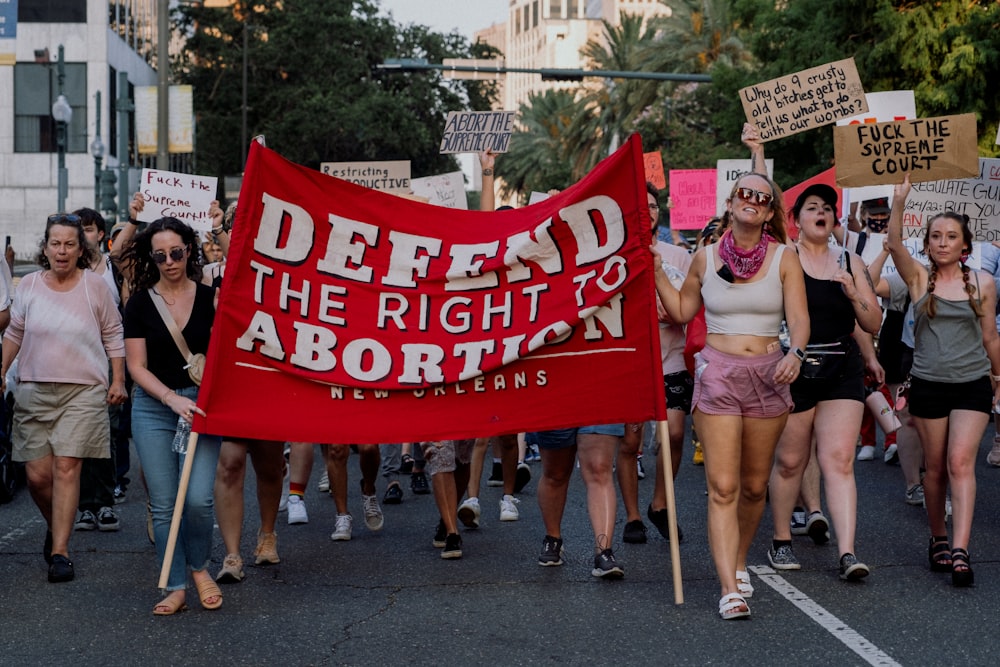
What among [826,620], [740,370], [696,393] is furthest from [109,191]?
[826,620]

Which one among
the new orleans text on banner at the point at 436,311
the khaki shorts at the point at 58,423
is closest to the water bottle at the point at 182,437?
the new orleans text on banner at the point at 436,311

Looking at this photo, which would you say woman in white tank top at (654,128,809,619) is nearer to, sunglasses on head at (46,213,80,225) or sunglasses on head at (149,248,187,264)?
sunglasses on head at (149,248,187,264)

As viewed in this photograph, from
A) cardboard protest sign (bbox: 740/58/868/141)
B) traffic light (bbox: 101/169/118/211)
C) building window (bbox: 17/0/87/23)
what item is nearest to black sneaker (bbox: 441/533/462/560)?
cardboard protest sign (bbox: 740/58/868/141)

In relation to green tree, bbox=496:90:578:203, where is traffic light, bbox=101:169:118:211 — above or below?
below

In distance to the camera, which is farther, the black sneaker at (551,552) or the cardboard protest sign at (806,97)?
the cardboard protest sign at (806,97)

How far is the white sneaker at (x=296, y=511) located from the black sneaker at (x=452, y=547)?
155 cm

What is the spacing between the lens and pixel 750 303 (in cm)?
673

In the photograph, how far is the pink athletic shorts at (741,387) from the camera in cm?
668

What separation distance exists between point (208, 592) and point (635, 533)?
269cm

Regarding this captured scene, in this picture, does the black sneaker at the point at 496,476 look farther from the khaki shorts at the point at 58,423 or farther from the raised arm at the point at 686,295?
the raised arm at the point at 686,295

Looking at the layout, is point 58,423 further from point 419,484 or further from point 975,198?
point 975,198

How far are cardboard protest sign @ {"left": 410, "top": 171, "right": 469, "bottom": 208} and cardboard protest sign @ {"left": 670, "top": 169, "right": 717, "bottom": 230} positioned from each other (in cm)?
365

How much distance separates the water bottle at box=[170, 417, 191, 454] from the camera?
6.90 meters

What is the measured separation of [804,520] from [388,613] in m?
3.22
